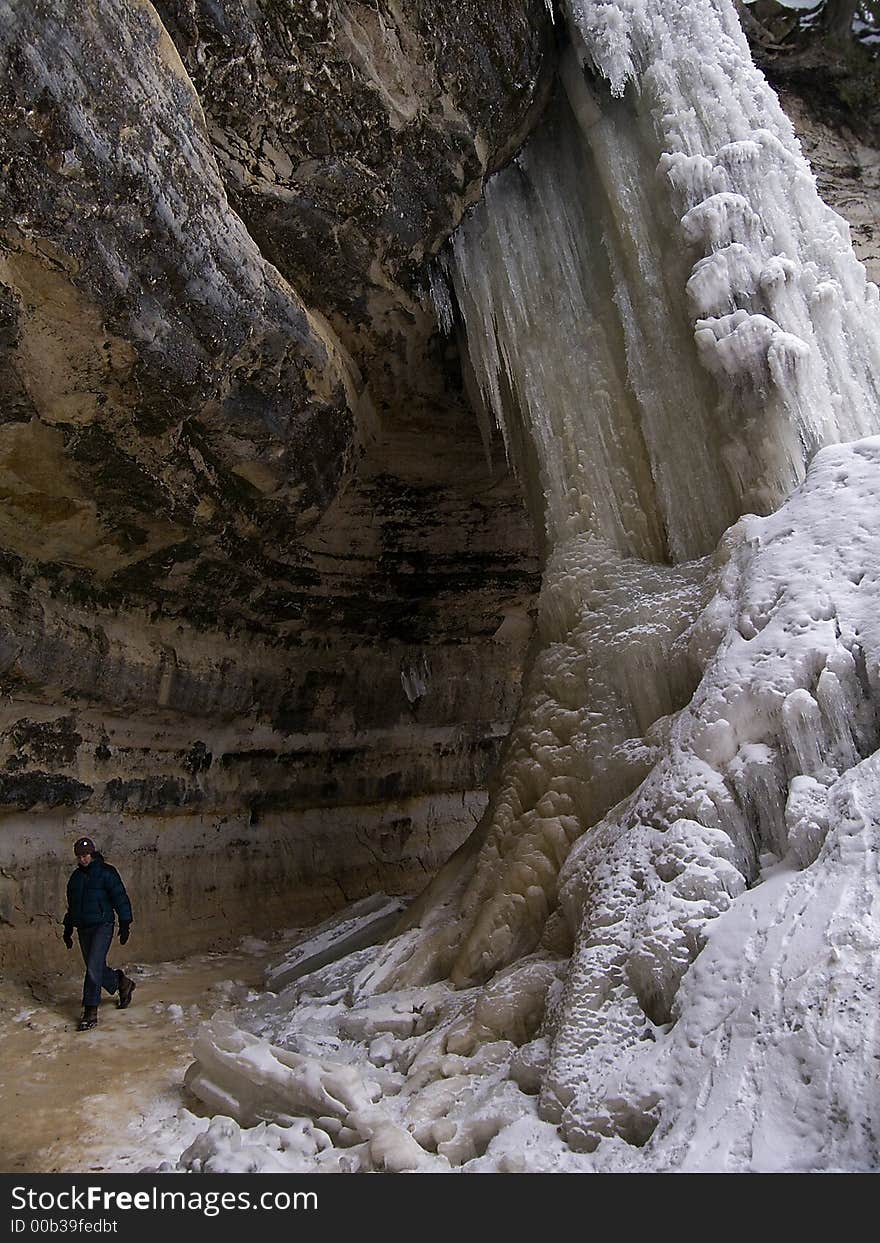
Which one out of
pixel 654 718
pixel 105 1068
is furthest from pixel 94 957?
pixel 654 718

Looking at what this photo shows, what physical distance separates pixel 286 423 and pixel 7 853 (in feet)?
12.3

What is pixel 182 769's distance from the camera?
832 cm

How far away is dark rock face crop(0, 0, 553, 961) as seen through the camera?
5.05 m

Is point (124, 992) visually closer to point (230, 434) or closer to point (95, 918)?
point (95, 918)

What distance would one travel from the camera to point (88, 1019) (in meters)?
5.50

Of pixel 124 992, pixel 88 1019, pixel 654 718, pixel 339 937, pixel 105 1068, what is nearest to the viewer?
pixel 105 1068

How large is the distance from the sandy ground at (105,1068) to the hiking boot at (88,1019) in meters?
0.05

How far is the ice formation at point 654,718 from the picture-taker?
324 cm

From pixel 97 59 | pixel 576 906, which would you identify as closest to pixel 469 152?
pixel 97 59

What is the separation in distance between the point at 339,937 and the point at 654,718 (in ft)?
11.2

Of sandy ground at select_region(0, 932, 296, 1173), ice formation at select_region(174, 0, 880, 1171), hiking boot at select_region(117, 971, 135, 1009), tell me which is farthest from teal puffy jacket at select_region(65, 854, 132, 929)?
ice formation at select_region(174, 0, 880, 1171)

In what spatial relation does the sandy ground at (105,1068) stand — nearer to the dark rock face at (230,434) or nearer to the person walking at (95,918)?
the person walking at (95,918)

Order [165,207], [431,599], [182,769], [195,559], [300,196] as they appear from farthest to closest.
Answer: [431,599] < [182,769] < [195,559] < [300,196] < [165,207]

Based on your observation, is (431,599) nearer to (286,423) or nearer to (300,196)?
(286,423)
